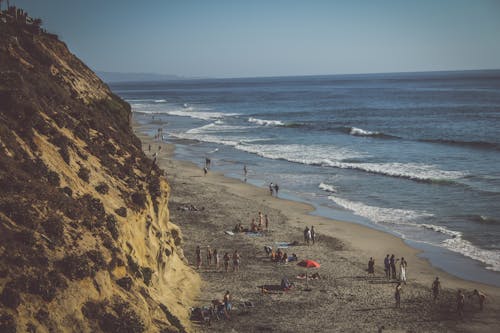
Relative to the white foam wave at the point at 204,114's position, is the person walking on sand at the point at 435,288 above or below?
below

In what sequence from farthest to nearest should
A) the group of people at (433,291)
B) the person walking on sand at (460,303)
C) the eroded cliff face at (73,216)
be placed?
the group of people at (433,291) → the person walking on sand at (460,303) → the eroded cliff face at (73,216)

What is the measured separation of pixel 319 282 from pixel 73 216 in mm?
12835

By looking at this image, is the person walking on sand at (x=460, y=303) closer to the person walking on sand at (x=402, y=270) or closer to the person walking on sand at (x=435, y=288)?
the person walking on sand at (x=435, y=288)

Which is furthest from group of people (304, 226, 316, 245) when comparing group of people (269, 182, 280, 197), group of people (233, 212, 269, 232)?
group of people (269, 182, 280, 197)

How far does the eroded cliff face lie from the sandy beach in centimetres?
254

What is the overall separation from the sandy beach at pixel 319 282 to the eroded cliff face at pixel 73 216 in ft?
8.33

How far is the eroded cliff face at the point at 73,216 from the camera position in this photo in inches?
461

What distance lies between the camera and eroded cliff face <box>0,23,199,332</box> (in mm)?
11711

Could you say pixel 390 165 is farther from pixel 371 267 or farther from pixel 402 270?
pixel 402 270

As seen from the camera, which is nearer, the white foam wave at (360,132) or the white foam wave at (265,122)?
the white foam wave at (360,132)

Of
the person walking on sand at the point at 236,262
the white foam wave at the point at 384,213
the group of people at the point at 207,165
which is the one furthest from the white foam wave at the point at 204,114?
the person walking on sand at the point at 236,262

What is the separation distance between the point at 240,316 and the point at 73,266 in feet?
28.3

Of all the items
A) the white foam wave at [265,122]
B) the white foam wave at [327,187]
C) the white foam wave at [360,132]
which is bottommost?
the white foam wave at [327,187]

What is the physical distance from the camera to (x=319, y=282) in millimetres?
22969
